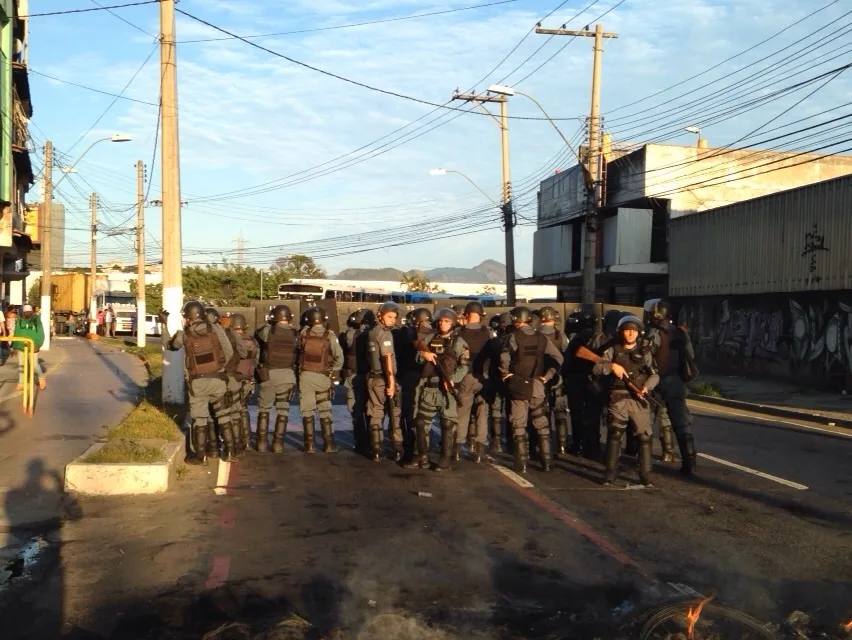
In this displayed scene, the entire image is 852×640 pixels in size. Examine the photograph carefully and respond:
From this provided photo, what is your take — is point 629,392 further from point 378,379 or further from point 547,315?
point 378,379

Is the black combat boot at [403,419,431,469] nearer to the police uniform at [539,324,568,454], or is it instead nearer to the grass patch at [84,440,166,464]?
the police uniform at [539,324,568,454]

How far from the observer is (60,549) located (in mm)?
6645

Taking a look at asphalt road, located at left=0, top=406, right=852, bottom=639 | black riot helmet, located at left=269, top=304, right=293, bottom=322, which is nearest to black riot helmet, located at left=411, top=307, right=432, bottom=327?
black riot helmet, located at left=269, top=304, right=293, bottom=322

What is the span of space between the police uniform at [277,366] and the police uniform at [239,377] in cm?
15

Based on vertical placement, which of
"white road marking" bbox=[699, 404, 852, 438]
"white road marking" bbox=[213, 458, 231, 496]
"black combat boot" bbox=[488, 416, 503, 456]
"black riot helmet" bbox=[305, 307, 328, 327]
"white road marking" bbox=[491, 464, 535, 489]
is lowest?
"white road marking" bbox=[699, 404, 852, 438]

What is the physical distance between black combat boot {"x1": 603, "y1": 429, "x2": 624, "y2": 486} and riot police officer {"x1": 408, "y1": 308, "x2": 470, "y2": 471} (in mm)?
1787

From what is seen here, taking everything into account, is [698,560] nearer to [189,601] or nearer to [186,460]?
[189,601]

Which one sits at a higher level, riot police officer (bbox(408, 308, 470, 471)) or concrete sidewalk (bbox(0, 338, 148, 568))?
riot police officer (bbox(408, 308, 470, 471))

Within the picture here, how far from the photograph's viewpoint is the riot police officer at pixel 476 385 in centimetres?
1023

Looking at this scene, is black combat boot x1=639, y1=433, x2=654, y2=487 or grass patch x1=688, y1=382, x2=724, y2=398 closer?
black combat boot x1=639, y1=433, x2=654, y2=487

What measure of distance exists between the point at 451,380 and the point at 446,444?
710 mm

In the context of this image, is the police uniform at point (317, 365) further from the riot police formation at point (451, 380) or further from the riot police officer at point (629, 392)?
the riot police officer at point (629, 392)

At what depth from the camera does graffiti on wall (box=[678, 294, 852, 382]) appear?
2155cm

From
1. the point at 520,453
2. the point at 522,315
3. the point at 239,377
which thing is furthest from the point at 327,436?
the point at 522,315
